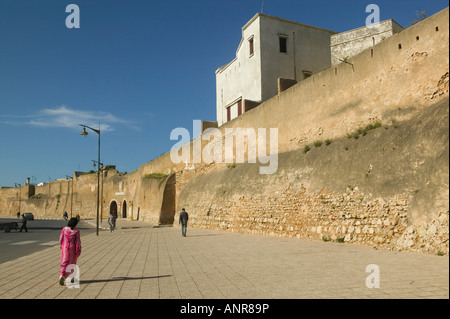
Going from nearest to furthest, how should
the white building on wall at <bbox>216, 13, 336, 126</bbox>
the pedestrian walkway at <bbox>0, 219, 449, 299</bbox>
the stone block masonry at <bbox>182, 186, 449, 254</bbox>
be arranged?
the pedestrian walkway at <bbox>0, 219, 449, 299</bbox>, the stone block masonry at <bbox>182, 186, 449, 254</bbox>, the white building on wall at <bbox>216, 13, 336, 126</bbox>

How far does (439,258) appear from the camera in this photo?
7969mm

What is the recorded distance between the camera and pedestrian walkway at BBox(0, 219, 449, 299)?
18.4 ft

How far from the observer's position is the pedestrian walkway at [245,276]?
18.4ft

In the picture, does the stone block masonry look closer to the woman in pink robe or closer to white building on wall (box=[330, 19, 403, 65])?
the woman in pink robe

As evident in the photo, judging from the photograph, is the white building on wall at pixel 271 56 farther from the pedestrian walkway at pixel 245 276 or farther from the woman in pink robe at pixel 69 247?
the woman in pink robe at pixel 69 247

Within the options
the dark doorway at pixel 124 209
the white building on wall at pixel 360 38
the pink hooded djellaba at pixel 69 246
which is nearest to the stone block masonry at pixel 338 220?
the pink hooded djellaba at pixel 69 246

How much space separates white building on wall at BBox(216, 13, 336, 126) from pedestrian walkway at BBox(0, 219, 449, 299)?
1777 centimetres

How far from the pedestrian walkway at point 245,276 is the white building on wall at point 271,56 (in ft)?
58.3

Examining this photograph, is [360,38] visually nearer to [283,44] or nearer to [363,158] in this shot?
[283,44]

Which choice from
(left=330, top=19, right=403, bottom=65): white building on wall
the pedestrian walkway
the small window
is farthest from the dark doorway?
the pedestrian walkway

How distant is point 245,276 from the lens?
23.3 ft

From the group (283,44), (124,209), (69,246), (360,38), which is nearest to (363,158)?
(69,246)
